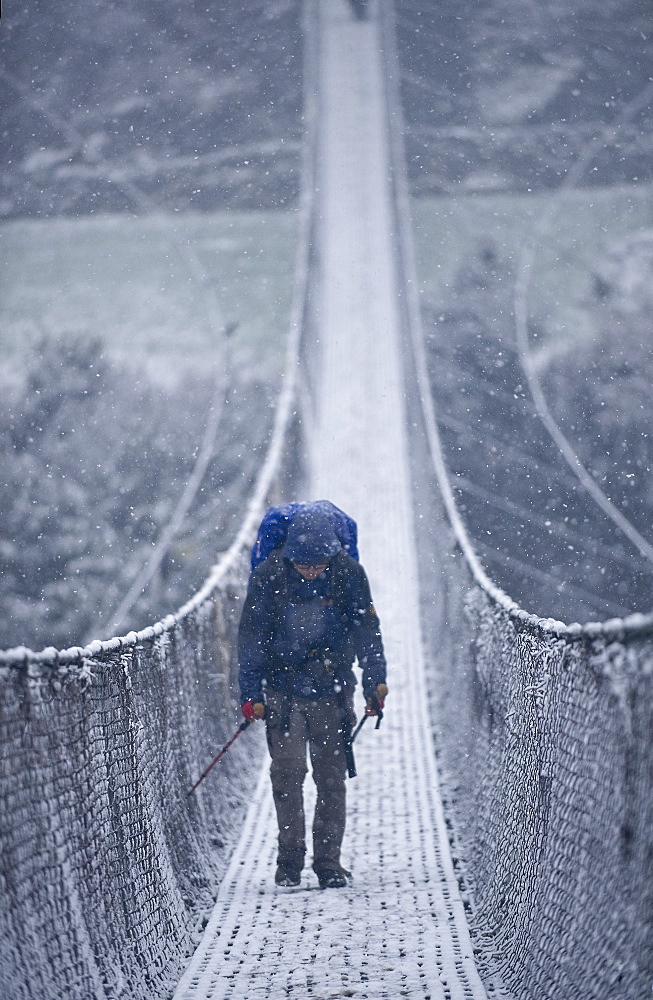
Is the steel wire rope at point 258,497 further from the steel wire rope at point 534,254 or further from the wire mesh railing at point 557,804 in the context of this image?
the steel wire rope at point 534,254

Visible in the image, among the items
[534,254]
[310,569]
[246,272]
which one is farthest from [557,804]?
[246,272]

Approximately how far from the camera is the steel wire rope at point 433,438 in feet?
6.17

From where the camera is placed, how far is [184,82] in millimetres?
34438

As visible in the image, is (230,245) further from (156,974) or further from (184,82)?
(156,974)

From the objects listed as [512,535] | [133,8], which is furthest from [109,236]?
[512,535]

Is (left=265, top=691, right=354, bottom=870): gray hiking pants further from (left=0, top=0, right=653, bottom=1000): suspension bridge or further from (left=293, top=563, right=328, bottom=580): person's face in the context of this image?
(left=293, top=563, right=328, bottom=580): person's face

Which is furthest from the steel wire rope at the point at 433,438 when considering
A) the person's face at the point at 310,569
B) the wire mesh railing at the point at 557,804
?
the person's face at the point at 310,569

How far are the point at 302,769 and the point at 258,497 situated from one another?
310cm

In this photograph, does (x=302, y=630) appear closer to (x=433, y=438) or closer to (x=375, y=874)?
(x=375, y=874)

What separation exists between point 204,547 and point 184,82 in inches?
750

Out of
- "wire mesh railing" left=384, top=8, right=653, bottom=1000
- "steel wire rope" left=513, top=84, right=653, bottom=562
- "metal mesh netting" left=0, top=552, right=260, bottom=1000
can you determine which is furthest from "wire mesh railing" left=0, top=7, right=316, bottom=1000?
"steel wire rope" left=513, top=84, right=653, bottom=562

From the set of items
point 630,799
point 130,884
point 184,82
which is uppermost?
point 184,82

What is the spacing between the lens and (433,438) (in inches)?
325

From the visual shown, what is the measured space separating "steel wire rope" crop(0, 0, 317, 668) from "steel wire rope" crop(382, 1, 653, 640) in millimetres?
842
